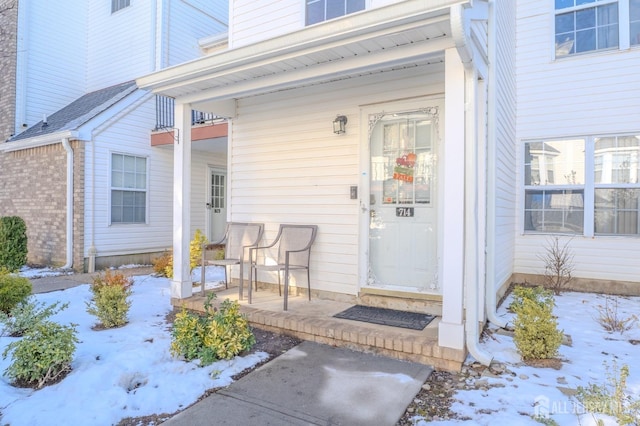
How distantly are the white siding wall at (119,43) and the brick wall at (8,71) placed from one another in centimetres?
161

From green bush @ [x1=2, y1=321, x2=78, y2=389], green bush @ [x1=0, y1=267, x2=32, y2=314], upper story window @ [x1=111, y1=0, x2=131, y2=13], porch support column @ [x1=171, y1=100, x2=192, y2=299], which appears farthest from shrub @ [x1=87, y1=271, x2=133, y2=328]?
upper story window @ [x1=111, y1=0, x2=131, y2=13]

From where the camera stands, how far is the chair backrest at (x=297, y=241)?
4.50 m

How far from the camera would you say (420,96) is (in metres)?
4.01

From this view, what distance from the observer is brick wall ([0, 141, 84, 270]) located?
23.4 ft

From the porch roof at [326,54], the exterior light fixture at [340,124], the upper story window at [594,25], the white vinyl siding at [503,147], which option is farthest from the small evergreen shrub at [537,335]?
the upper story window at [594,25]

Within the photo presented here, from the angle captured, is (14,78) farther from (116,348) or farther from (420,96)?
(420,96)

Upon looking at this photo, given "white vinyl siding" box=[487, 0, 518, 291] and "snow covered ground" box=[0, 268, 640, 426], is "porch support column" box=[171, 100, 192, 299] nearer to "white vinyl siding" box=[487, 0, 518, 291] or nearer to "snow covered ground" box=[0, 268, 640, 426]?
"snow covered ground" box=[0, 268, 640, 426]

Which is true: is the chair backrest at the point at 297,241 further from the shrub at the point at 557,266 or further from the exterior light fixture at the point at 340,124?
the shrub at the point at 557,266

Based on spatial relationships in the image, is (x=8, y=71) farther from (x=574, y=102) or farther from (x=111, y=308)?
(x=574, y=102)

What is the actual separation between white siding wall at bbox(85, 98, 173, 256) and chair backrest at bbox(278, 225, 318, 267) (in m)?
4.53

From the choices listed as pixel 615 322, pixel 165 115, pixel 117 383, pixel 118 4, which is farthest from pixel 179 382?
pixel 118 4

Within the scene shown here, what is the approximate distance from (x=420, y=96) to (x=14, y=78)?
9233 millimetres

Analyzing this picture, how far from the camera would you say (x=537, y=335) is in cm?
300

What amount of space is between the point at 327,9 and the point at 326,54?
198 cm
